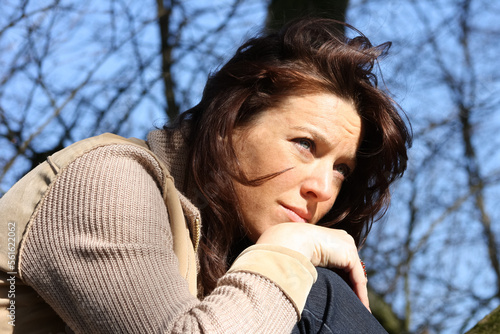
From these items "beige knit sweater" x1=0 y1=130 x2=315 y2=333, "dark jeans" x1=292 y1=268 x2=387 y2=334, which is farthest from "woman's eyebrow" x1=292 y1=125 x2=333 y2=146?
"beige knit sweater" x1=0 y1=130 x2=315 y2=333

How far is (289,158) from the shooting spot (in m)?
2.21

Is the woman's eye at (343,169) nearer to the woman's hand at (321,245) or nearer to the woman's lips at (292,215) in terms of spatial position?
the woman's lips at (292,215)

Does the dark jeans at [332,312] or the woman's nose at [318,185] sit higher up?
the woman's nose at [318,185]

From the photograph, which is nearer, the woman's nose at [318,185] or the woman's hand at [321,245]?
the woman's hand at [321,245]

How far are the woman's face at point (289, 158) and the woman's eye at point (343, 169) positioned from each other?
0.18m

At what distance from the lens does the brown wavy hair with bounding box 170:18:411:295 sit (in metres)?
2.13

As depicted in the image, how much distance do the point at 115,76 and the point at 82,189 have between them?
376 cm

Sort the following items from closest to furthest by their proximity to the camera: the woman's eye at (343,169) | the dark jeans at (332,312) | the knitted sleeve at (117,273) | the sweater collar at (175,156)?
the knitted sleeve at (117,273), the dark jeans at (332,312), the sweater collar at (175,156), the woman's eye at (343,169)

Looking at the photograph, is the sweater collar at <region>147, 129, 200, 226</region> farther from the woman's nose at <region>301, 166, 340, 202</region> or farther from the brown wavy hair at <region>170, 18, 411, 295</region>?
the woman's nose at <region>301, 166, 340, 202</region>

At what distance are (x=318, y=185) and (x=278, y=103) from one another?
33cm

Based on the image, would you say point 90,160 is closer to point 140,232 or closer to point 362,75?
point 140,232

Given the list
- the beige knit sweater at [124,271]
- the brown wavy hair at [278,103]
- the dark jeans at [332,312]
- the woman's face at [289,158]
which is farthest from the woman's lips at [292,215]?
the beige knit sweater at [124,271]

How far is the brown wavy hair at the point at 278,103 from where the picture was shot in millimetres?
2135

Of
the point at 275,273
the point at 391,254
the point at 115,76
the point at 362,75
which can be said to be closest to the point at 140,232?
the point at 275,273
